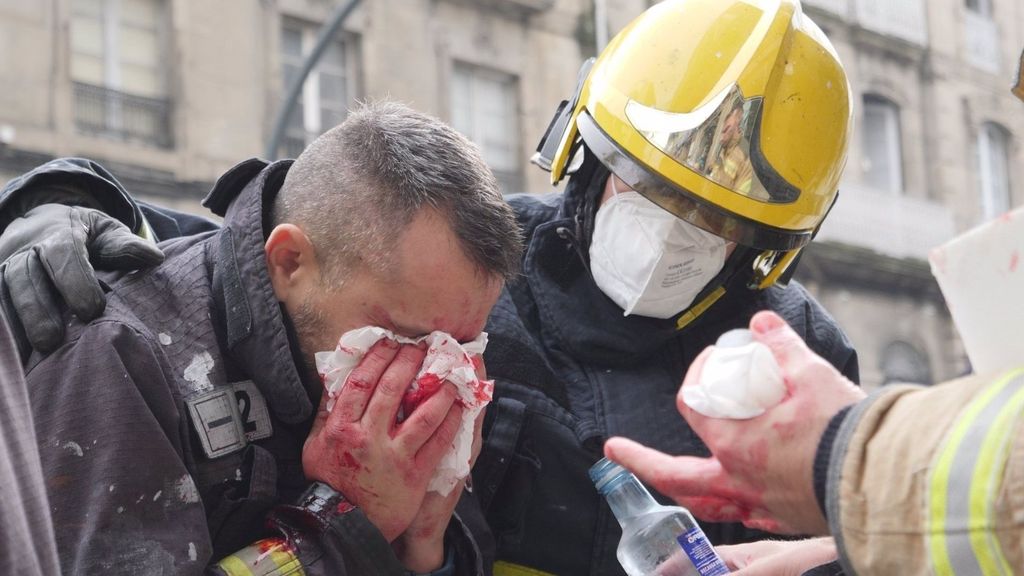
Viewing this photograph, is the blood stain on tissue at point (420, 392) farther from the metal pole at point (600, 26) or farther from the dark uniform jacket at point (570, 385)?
the metal pole at point (600, 26)

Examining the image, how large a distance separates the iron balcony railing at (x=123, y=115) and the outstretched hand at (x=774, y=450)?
35.7ft

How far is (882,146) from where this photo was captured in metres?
19.6

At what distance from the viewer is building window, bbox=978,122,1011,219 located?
20391 mm

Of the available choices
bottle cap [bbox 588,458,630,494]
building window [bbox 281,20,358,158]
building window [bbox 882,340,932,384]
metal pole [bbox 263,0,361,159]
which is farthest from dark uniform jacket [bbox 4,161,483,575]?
building window [bbox 882,340,932,384]

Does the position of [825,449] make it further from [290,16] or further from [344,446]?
[290,16]

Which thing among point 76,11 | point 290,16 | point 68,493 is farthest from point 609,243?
point 290,16

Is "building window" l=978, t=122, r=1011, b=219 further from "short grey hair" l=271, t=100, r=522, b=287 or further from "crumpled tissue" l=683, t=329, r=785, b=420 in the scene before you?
"crumpled tissue" l=683, t=329, r=785, b=420

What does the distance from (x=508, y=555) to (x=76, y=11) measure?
1027 centimetres

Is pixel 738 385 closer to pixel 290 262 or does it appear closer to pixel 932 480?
pixel 932 480

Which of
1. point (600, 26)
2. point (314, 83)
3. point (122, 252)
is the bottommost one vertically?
point (314, 83)

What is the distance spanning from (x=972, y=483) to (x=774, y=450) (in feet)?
0.83

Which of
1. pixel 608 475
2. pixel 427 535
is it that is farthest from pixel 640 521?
pixel 427 535

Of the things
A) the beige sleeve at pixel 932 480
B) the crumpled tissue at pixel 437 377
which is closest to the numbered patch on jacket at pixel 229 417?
the crumpled tissue at pixel 437 377

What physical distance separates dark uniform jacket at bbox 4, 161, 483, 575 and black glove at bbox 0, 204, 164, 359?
1.3 inches
